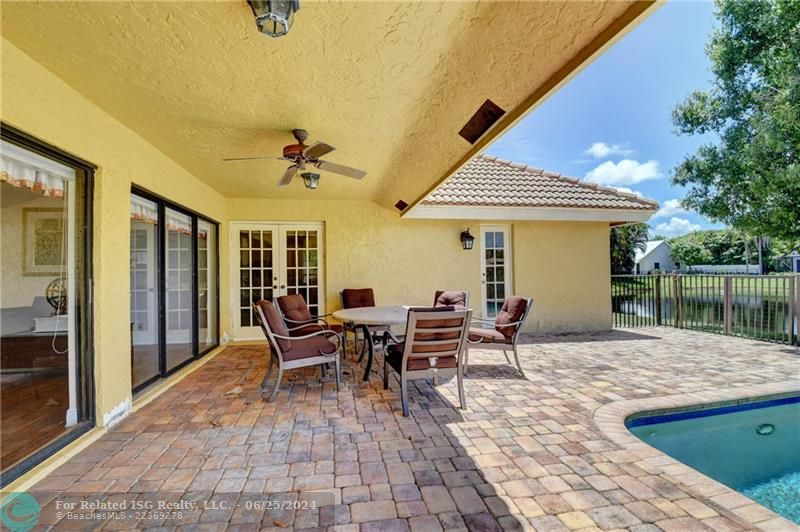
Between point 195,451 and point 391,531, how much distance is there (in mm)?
1663

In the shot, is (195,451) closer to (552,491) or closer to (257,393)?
(257,393)

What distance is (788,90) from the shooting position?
6.68 metres

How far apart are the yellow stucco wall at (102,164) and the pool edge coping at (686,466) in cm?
421

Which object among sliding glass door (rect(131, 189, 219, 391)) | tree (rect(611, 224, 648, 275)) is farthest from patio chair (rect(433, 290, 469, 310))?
tree (rect(611, 224, 648, 275))

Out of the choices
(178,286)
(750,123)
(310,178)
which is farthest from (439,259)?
(750,123)

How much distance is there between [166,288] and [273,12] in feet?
12.6

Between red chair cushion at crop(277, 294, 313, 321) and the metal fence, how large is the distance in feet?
23.3

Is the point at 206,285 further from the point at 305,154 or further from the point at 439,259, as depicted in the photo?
the point at 439,259

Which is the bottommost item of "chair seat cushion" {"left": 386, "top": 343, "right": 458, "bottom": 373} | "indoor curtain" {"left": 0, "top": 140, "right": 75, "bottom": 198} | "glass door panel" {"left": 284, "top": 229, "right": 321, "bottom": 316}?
"chair seat cushion" {"left": 386, "top": 343, "right": 458, "bottom": 373}

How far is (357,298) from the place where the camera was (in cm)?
624

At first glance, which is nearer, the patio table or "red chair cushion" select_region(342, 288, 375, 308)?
the patio table

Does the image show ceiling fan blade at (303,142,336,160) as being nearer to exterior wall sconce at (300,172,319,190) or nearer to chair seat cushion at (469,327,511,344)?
exterior wall sconce at (300,172,319,190)

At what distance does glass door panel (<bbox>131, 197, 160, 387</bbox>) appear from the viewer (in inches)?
147

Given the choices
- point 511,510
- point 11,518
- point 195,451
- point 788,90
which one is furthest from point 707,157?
point 11,518
